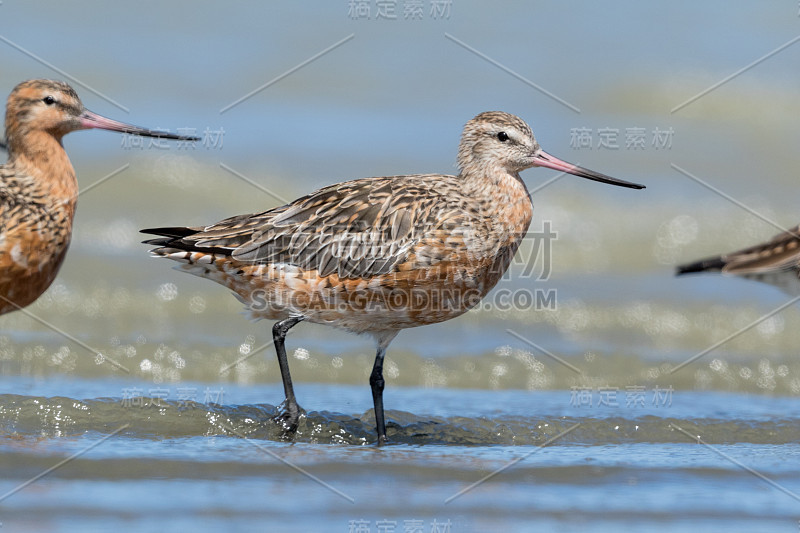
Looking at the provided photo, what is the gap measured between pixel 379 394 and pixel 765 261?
269cm

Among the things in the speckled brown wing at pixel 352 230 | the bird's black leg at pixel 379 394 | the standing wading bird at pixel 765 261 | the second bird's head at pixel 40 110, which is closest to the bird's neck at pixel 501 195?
the speckled brown wing at pixel 352 230

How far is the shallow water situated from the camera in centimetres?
662

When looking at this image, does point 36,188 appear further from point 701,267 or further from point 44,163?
point 701,267

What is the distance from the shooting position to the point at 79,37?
17188 millimetres

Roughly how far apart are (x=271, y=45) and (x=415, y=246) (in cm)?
1038

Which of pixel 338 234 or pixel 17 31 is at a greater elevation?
pixel 17 31

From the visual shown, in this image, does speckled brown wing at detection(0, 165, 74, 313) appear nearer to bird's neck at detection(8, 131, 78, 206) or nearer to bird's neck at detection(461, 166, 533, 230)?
bird's neck at detection(8, 131, 78, 206)

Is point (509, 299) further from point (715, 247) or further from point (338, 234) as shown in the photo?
point (338, 234)

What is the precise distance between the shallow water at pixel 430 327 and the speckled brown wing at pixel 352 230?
1.04m

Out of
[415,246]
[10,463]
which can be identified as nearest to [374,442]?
[415,246]

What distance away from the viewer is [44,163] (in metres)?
8.02

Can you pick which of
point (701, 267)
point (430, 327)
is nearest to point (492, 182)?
point (701, 267)

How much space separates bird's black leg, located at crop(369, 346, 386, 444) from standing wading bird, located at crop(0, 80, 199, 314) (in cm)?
205

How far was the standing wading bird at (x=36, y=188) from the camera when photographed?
7.64 metres
